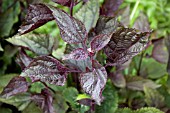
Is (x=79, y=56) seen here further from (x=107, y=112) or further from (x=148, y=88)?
(x=148, y=88)

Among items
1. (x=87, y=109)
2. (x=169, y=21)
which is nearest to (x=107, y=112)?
(x=87, y=109)

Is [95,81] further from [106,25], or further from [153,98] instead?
[153,98]

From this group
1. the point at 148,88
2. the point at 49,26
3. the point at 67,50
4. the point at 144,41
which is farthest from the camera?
the point at 49,26

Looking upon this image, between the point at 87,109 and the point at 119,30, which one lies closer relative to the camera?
the point at 119,30

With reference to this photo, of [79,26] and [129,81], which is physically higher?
[79,26]

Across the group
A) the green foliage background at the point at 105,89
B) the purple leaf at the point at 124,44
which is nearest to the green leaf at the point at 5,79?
the green foliage background at the point at 105,89

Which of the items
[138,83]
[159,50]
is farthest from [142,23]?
[138,83]
